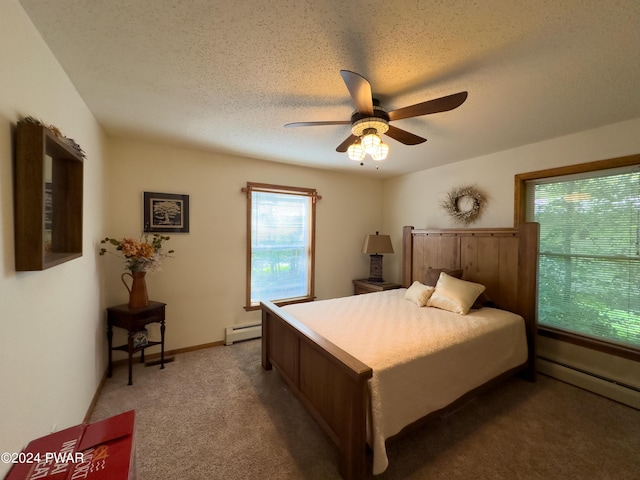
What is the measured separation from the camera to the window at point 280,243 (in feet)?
11.5

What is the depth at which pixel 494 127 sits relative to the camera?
238cm

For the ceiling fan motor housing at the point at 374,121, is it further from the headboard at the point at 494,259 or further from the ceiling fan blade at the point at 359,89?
the headboard at the point at 494,259

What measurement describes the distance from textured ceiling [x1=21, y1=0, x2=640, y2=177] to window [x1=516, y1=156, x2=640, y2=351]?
557 mm

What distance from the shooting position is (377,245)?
4.04 meters

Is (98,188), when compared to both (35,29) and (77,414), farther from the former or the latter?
(77,414)

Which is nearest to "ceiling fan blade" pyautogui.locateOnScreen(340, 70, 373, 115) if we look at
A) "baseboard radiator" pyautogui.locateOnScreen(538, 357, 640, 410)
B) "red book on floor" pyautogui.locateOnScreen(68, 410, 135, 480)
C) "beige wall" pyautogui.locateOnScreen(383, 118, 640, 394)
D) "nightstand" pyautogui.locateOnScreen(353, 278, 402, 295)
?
"red book on floor" pyautogui.locateOnScreen(68, 410, 135, 480)

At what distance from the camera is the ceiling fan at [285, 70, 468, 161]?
136cm

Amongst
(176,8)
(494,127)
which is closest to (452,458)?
(494,127)

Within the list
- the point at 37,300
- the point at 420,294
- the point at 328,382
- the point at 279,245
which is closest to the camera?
the point at 37,300

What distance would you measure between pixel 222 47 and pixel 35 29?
837mm

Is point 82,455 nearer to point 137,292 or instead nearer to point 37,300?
point 37,300

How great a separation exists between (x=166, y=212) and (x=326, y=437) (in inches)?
106

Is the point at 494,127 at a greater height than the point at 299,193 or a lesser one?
greater

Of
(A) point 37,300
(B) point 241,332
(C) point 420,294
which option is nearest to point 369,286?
(C) point 420,294
